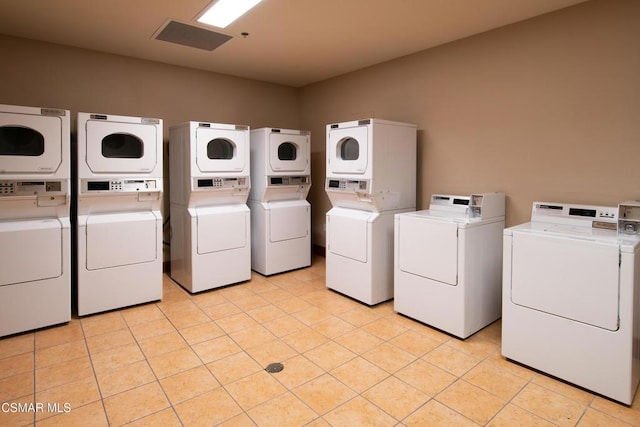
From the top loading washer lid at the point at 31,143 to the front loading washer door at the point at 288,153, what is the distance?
2129mm

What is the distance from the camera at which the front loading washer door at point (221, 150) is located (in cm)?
402

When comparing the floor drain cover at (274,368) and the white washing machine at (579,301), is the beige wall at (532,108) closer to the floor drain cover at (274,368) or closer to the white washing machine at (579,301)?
the white washing machine at (579,301)

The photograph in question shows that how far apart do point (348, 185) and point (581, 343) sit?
7.69 ft

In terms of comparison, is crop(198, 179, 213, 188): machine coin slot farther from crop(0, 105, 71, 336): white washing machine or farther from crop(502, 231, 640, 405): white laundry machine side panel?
crop(502, 231, 640, 405): white laundry machine side panel

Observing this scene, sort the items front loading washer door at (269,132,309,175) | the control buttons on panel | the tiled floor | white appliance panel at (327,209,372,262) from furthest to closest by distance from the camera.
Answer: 1. front loading washer door at (269,132,309,175)
2. white appliance panel at (327,209,372,262)
3. the control buttons on panel
4. the tiled floor

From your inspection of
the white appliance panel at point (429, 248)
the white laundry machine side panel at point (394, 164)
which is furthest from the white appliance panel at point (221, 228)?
the white appliance panel at point (429, 248)

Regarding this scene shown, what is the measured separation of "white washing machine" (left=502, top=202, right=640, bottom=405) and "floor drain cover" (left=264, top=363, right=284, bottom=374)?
5.41ft

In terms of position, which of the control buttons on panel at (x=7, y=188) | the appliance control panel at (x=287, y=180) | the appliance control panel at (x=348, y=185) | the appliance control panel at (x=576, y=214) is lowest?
the appliance control panel at (x=576, y=214)

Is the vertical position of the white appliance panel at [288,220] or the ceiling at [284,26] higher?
the ceiling at [284,26]

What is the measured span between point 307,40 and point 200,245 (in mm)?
2471

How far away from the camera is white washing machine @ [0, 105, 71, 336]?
3033mm

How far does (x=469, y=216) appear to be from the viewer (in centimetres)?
326

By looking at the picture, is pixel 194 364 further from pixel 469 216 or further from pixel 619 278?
pixel 619 278

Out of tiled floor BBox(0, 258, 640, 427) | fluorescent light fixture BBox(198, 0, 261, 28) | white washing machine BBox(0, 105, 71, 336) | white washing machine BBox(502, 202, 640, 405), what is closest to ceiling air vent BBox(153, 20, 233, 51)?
fluorescent light fixture BBox(198, 0, 261, 28)
